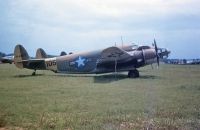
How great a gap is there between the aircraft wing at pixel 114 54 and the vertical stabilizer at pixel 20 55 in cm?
923

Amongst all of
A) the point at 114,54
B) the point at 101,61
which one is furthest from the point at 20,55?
the point at 114,54

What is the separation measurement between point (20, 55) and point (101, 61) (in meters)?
9.23

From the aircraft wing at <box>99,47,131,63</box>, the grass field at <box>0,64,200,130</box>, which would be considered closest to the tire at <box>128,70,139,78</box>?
the aircraft wing at <box>99,47,131,63</box>

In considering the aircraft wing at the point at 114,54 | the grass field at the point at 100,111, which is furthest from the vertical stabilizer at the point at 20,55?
the grass field at the point at 100,111

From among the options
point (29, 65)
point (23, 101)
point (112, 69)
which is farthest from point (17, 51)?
point (23, 101)

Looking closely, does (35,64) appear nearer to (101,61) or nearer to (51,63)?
(51,63)

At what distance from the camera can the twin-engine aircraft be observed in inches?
1146

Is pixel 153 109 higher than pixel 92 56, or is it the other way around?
pixel 92 56

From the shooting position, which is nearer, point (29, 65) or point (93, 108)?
point (93, 108)

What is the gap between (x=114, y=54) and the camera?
29266mm

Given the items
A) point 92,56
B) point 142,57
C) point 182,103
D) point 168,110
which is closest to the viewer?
point 168,110

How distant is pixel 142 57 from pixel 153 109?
684 inches

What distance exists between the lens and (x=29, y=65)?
114 ft

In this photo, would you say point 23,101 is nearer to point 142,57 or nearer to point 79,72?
point 142,57
